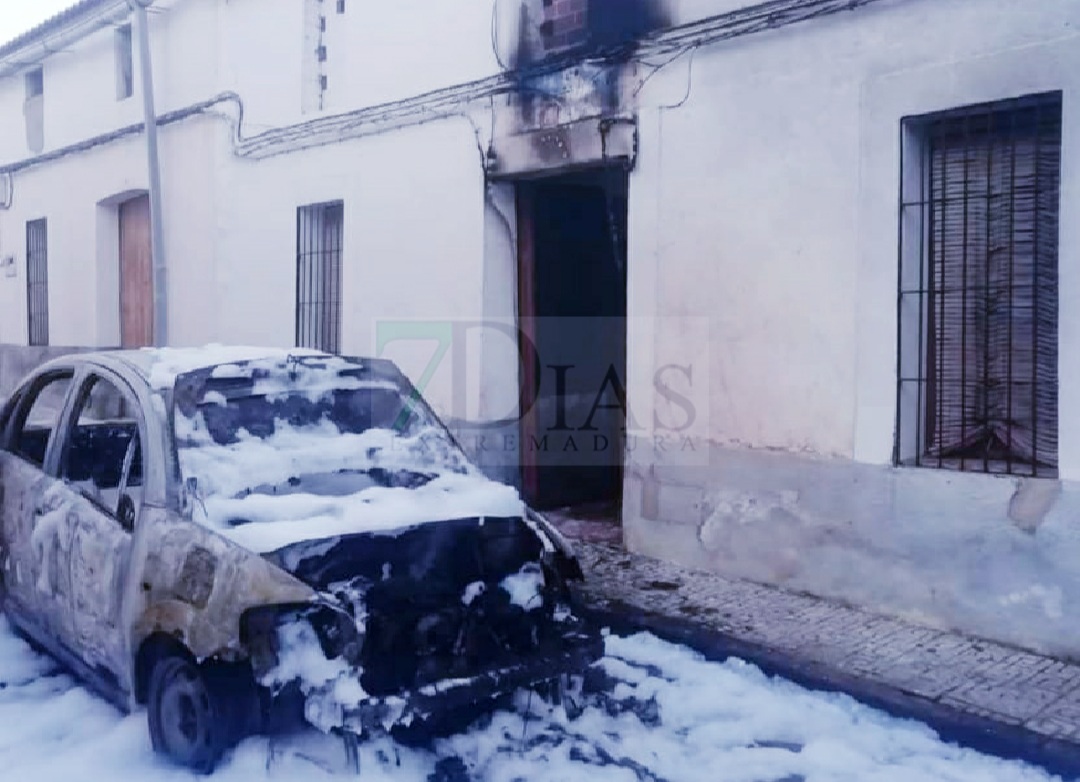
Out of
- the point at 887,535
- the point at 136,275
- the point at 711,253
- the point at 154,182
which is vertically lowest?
the point at 887,535

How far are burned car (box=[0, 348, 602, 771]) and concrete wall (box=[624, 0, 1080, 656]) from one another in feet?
7.25

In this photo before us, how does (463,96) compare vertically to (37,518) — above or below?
above

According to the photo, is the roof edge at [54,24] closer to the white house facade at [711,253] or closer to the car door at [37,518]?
the white house facade at [711,253]

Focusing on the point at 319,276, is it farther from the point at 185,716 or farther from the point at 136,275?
the point at 185,716

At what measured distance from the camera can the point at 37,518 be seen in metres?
4.48

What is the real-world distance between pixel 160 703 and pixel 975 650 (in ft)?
12.5

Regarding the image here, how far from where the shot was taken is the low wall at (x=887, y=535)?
493 centimetres

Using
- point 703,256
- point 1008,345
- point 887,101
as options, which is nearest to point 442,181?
point 703,256

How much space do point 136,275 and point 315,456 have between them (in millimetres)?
9621

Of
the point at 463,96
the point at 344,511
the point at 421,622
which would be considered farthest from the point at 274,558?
the point at 463,96

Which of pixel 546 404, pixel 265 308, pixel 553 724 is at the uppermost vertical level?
pixel 265 308

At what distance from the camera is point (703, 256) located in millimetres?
6422

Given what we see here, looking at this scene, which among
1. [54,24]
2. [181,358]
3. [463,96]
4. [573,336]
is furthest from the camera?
[54,24]

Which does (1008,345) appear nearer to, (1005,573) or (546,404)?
(1005,573)
